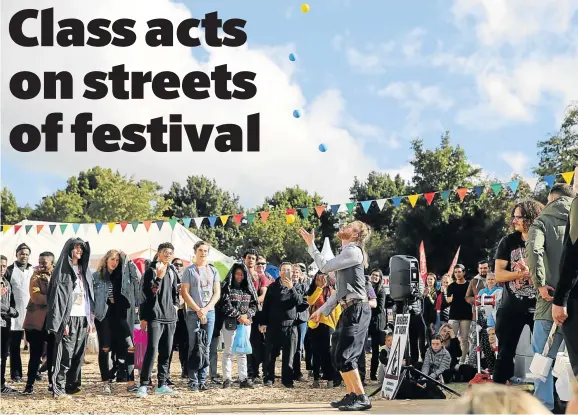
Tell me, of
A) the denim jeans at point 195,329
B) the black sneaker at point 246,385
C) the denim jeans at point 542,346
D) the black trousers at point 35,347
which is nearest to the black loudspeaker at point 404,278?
the denim jeans at point 195,329

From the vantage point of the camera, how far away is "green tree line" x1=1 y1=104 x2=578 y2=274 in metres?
41.7

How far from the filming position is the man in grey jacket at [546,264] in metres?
6.27

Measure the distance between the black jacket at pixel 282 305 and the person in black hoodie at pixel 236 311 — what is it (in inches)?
13.4

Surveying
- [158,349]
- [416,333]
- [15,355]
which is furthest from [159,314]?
[416,333]

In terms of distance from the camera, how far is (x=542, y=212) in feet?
21.8

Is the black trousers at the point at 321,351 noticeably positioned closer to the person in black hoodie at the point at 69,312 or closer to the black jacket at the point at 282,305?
the black jacket at the point at 282,305

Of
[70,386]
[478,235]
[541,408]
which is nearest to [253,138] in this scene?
[70,386]

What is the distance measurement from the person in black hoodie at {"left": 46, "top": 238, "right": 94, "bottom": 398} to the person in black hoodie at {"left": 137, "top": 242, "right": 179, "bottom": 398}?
0.70 metres

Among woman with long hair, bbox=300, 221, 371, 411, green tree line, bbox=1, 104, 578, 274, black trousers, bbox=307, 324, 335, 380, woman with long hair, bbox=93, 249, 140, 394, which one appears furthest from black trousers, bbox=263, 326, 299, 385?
green tree line, bbox=1, 104, 578, 274

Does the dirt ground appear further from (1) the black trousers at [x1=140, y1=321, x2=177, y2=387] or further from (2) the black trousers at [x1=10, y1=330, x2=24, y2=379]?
(2) the black trousers at [x1=10, y1=330, x2=24, y2=379]

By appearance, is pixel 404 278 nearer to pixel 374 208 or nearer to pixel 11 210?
pixel 374 208

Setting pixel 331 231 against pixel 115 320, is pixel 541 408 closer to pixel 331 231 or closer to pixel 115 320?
pixel 115 320

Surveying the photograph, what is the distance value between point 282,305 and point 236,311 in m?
0.74

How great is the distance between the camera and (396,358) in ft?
28.7
